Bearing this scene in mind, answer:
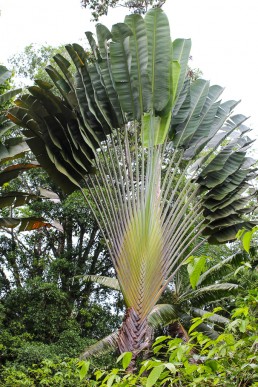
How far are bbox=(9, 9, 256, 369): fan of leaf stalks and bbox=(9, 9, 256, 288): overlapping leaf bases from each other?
0.01 metres

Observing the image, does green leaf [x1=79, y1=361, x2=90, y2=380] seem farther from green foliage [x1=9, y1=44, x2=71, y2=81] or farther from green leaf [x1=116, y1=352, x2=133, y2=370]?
green foliage [x1=9, y1=44, x2=71, y2=81]

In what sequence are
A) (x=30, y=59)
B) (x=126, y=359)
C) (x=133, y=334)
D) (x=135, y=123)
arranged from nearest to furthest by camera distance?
(x=126, y=359)
(x=133, y=334)
(x=135, y=123)
(x=30, y=59)

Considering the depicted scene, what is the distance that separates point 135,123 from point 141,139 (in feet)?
0.95

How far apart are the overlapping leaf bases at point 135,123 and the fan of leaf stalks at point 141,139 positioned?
11 millimetres

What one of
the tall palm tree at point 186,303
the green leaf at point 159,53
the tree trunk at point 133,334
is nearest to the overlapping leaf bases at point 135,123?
the green leaf at point 159,53

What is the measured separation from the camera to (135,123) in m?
5.94

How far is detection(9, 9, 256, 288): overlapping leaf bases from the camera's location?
17.7 feet

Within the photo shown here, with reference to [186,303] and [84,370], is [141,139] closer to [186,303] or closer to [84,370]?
[84,370]

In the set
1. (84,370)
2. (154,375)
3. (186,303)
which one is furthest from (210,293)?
(154,375)

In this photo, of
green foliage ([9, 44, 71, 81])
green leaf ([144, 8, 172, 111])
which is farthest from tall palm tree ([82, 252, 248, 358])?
green foliage ([9, 44, 71, 81])

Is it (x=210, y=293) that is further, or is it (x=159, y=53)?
(x=210, y=293)

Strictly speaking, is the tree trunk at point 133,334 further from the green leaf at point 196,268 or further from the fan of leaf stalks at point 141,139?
the green leaf at point 196,268

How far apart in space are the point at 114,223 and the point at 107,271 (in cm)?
760

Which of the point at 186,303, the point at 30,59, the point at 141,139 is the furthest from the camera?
the point at 30,59
